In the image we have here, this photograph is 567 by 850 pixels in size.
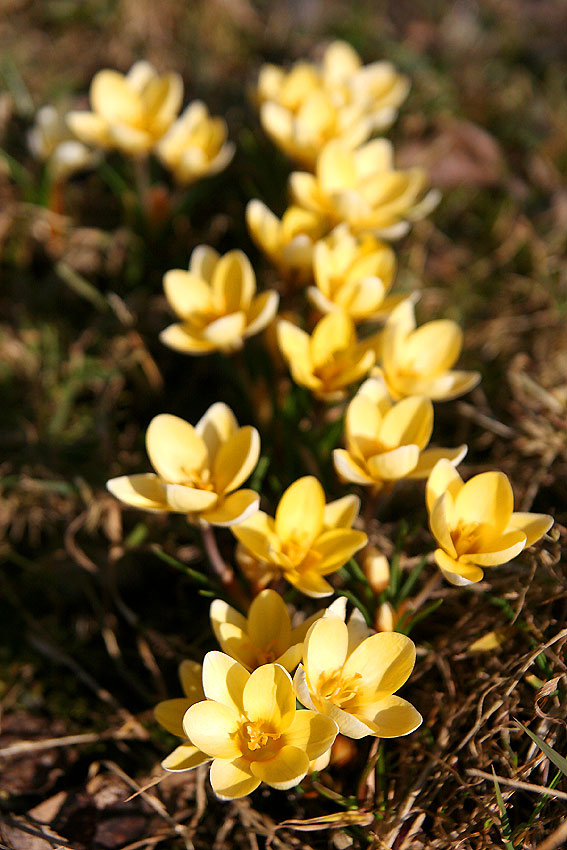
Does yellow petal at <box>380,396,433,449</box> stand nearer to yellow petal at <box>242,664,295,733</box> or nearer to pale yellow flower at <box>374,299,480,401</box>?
pale yellow flower at <box>374,299,480,401</box>

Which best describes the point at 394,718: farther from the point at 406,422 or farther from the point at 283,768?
the point at 406,422

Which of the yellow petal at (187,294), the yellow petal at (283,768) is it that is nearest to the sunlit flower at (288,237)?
the yellow petal at (187,294)

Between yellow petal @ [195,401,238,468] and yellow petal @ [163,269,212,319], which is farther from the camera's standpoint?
yellow petal @ [163,269,212,319]

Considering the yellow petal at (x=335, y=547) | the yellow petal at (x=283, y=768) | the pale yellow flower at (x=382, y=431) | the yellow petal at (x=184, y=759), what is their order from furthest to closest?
the pale yellow flower at (x=382, y=431) → the yellow petal at (x=335, y=547) → the yellow petal at (x=184, y=759) → the yellow petal at (x=283, y=768)

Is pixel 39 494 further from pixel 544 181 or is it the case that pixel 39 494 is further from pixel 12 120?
pixel 544 181

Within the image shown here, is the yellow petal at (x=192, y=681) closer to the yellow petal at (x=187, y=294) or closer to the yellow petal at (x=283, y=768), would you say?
the yellow petal at (x=283, y=768)

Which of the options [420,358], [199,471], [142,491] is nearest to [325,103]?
[420,358]

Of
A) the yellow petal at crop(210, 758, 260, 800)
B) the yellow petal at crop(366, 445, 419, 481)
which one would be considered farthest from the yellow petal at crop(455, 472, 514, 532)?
the yellow petal at crop(210, 758, 260, 800)
